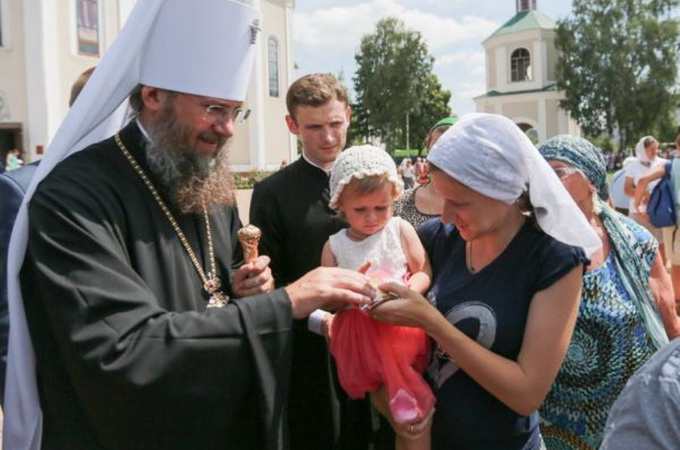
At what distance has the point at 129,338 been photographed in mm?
1815

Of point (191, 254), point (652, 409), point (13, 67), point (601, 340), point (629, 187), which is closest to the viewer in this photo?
point (652, 409)

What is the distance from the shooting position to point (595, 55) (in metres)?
47.1

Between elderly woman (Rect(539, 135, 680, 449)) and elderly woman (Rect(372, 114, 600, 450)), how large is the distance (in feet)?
1.58

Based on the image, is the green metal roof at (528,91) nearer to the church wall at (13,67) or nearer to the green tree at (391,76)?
the green tree at (391,76)

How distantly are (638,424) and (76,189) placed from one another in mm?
1667

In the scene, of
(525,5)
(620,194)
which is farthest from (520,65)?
(620,194)

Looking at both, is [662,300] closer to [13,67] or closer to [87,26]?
[13,67]

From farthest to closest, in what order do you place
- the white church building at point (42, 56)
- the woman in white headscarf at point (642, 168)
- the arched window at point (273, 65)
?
the arched window at point (273, 65) < the white church building at point (42, 56) < the woman in white headscarf at point (642, 168)

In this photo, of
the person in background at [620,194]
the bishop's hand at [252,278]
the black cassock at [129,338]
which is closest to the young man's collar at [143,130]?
the black cassock at [129,338]

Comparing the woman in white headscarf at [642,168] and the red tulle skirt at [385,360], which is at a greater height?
the woman in white headscarf at [642,168]

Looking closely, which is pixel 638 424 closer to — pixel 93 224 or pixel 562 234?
pixel 562 234

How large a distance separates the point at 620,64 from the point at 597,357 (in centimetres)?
4933

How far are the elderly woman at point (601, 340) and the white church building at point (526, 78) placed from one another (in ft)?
173

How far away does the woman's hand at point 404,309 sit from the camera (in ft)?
6.80
